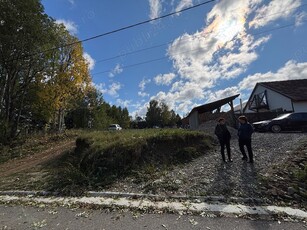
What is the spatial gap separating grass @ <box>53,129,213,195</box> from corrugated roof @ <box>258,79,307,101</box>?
20241mm

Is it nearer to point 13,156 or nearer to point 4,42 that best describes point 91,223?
point 13,156

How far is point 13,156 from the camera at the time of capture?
15.4 meters

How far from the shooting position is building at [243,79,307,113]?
2524cm

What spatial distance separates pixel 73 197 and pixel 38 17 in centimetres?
1567

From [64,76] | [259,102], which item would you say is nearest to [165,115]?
[259,102]

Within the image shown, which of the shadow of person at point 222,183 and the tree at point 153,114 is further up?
the tree at point 153,114

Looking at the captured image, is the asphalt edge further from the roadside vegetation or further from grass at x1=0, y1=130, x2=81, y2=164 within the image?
grass at x1=0, y1=130, x2=81, y2=164

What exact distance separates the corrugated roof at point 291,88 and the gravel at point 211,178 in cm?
1989

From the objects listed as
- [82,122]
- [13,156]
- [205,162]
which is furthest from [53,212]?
[82,122]

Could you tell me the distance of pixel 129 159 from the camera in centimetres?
874

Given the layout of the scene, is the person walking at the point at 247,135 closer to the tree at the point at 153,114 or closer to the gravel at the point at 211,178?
the gravel at the point at 211,178

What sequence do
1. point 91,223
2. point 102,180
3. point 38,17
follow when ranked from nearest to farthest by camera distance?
point 91,223 < point 102,180 < point 38,17

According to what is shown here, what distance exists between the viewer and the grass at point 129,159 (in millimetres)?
7621

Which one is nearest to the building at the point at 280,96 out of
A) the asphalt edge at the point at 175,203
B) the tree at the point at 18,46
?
the asphalt edge at the point at 175,203
